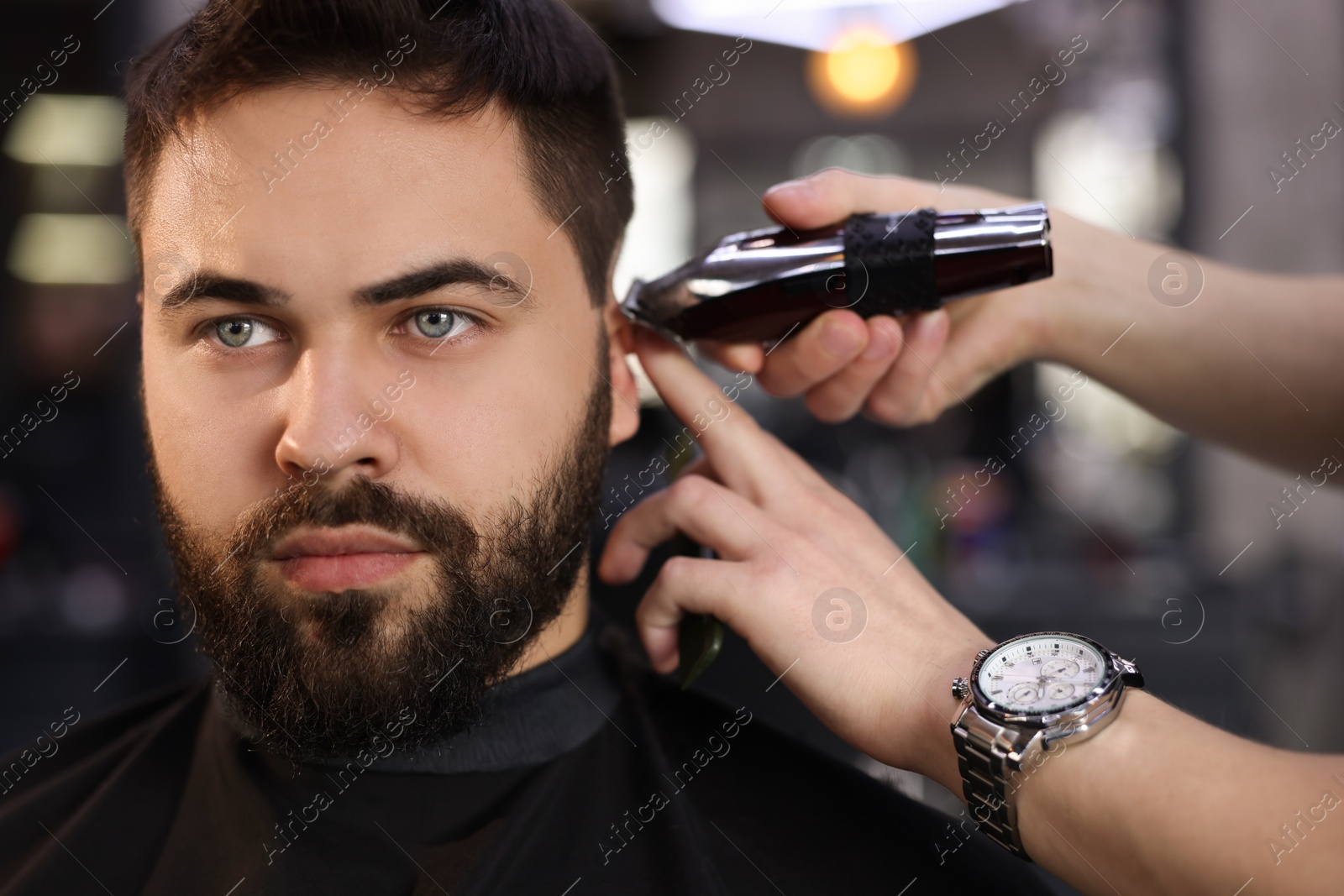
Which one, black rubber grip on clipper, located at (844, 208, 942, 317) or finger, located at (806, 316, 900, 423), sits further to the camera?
finger, located at (806, 316, 900, 423)

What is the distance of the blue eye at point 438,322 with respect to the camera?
4.08ft

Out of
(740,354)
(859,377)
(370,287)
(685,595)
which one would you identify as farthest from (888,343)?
(370,287)

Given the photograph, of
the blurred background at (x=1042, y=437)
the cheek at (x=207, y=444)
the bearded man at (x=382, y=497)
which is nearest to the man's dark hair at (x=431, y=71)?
the bearded man at (x=382, y=497)

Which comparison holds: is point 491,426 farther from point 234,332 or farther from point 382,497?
point 234,332

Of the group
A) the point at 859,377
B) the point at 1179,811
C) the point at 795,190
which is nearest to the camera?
the point at 1179,811

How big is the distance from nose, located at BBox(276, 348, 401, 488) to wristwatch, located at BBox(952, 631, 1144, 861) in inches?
28.4

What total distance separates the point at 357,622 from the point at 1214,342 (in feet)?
4.30

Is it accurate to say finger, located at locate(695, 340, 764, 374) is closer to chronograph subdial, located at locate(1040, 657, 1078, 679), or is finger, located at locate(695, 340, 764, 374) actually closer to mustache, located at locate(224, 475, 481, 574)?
mustache, located at locate(224, 475, 481, 574)

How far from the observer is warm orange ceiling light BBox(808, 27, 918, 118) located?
5.89 metres

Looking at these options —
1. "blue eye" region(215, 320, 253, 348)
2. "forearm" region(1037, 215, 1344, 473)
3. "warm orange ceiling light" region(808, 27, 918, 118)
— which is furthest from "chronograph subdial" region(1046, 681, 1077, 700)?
"warm orange ceiling light" region(808, 27, 918, 118)

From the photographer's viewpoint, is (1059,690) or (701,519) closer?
(1059,690)

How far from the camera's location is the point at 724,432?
142 centimetres

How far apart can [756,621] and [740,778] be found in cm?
30

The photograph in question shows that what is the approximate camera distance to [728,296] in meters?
1.39
